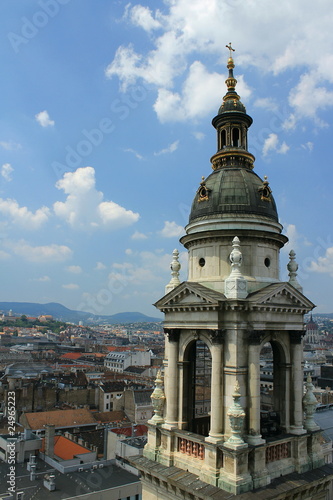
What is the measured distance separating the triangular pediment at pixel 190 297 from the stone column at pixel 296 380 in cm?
392

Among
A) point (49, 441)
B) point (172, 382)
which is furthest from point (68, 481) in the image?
point (172, 382)

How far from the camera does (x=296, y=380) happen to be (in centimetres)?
1856

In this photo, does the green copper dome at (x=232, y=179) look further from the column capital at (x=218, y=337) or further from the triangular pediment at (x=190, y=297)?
the column capital at (x=218, y=337)

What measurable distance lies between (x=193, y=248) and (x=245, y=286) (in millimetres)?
3574

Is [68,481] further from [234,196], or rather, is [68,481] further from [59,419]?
[234,196]

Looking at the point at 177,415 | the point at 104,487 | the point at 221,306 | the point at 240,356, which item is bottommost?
the point at 104,487

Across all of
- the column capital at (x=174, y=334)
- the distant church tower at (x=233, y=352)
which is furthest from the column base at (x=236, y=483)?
the column capital at (x=174, y=334)

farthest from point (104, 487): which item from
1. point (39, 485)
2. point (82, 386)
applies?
A: point (82, 386)

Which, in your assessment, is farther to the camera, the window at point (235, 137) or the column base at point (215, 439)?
the window at point (235, 137)

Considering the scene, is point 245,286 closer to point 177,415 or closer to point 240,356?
point 240,356

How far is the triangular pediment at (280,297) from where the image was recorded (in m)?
17.1

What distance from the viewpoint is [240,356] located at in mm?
16719

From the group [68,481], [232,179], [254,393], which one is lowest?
[68,481]

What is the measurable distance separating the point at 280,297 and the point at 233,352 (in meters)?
3.08
